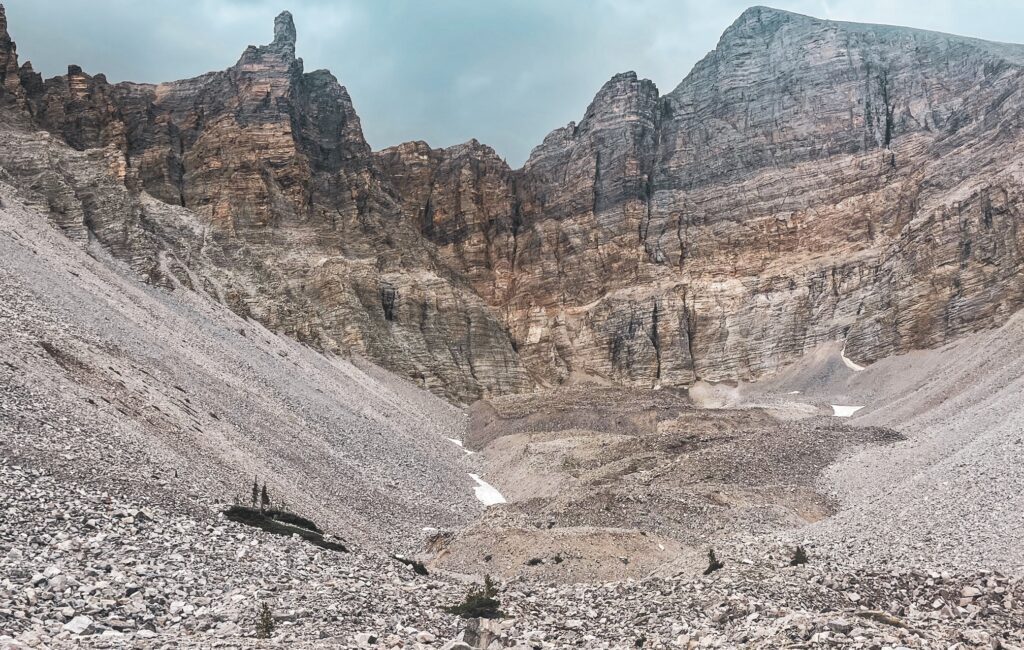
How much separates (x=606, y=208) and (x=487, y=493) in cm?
6994

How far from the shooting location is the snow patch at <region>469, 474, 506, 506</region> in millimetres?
40362

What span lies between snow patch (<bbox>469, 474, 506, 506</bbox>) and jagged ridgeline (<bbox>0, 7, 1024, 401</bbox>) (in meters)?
27.6

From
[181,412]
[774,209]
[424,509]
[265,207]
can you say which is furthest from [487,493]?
[774,209]

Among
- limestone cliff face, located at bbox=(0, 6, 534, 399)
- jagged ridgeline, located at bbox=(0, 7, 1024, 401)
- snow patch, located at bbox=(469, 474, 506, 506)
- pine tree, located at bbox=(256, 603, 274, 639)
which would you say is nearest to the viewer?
pine tree, located at bbox=(256, 603, 274, 639)

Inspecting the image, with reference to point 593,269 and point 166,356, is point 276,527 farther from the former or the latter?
point 593,269

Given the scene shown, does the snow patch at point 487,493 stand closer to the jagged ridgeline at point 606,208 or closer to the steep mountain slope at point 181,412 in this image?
the steep mountain slope at point 181,412

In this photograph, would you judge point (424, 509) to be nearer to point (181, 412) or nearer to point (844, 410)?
point (181, 412)

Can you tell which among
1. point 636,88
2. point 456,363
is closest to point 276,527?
point 456,363

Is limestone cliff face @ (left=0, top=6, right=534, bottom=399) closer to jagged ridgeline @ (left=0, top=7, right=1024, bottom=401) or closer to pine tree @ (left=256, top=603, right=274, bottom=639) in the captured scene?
jagged ridgeline @ (left=0, top=7, right=1024, bottom=401)

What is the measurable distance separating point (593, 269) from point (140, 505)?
286 feet

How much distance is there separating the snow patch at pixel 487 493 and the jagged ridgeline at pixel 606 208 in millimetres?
27556

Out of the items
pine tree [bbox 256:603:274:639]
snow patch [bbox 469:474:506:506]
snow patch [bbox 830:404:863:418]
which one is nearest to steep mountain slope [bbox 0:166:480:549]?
snow patch [bbox 469:474:506:506]

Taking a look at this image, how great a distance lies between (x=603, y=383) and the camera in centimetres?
9069

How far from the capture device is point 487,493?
4231 cm
